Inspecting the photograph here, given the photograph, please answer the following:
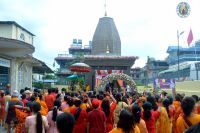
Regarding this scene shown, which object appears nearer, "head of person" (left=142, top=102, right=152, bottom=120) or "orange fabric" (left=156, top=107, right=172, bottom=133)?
"head of person" (left=142, top=102, right=152, bottom=120)

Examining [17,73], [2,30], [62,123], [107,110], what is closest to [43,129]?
[107,110]

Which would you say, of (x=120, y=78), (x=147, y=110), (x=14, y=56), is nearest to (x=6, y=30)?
(x=14, y=56)

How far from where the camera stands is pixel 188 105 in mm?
5586

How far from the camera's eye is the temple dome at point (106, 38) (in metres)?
41.5

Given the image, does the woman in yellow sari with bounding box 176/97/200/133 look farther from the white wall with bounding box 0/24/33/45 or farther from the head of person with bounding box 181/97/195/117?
the white wall with bounding box 0/24/33/45

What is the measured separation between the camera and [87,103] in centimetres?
1013

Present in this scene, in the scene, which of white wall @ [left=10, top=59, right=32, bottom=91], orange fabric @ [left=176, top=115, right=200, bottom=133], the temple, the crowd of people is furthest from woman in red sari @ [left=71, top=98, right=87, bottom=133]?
the temple

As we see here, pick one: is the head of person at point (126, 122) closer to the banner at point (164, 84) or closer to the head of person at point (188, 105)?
the head of person at point (188, 105)

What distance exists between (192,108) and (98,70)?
95.5 ft

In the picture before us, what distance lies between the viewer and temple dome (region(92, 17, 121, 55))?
4150cm

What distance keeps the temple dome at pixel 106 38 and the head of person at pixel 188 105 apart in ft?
116

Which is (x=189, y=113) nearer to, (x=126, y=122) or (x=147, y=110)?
(x=126, y=122)

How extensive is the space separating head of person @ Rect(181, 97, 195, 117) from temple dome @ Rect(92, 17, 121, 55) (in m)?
35.3

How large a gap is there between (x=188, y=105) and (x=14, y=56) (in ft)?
67.0
